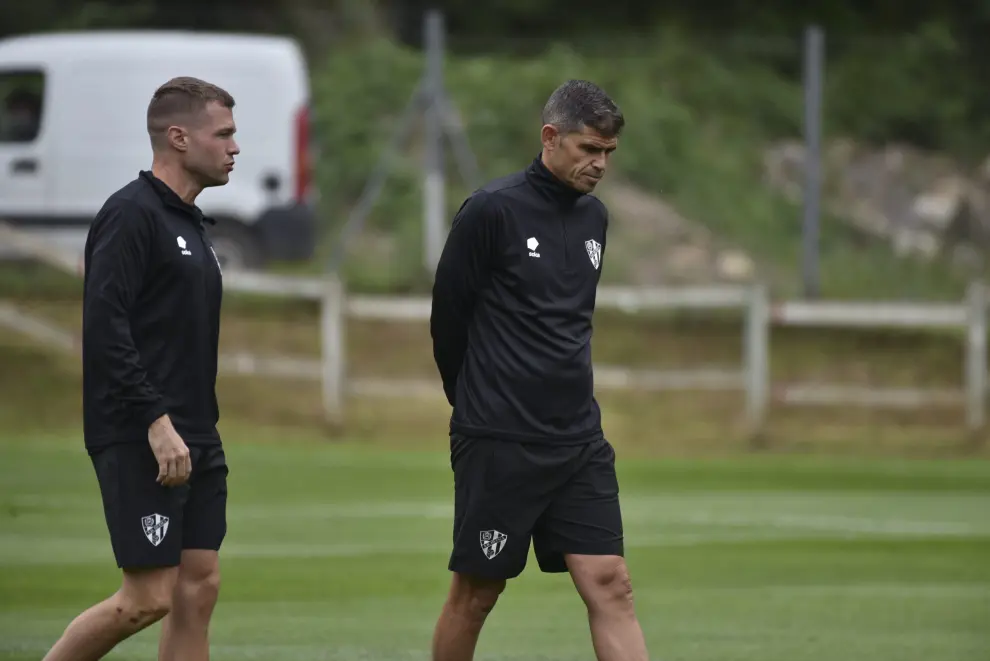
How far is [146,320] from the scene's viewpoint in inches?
223

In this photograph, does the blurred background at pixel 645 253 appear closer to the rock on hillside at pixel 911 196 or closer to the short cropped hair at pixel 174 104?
the rock on hillside at pixel 911 196

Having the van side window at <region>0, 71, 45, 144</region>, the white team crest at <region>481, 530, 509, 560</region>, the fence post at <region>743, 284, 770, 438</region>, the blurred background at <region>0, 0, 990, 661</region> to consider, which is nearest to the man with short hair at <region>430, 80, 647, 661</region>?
the white team crest at <region>481, 530, 509, 560</region>

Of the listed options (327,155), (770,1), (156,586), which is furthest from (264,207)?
(156,586)

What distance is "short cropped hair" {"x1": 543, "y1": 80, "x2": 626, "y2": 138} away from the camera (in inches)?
231

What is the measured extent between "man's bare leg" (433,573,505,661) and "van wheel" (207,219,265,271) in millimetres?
12658

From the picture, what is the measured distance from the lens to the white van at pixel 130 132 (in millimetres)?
18547

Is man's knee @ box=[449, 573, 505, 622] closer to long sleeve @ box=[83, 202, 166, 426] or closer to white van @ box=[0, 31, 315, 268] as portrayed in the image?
long sleeve @ box=[83, 202, 166, 426]

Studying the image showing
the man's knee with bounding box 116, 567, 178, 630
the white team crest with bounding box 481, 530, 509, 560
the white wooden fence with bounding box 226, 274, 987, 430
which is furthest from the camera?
the white wooden fence with bounding box 226, 274, 987, 430

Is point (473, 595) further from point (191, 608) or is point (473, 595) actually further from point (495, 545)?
point (191, 608)

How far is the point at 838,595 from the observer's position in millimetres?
9102

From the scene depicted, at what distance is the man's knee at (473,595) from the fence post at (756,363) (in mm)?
10525

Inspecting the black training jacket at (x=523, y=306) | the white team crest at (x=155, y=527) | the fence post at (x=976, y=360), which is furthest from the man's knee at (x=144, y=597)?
the fence post at (x=976, y=360)

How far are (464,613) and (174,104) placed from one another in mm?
1818

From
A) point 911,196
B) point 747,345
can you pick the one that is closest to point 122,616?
point 747,345
